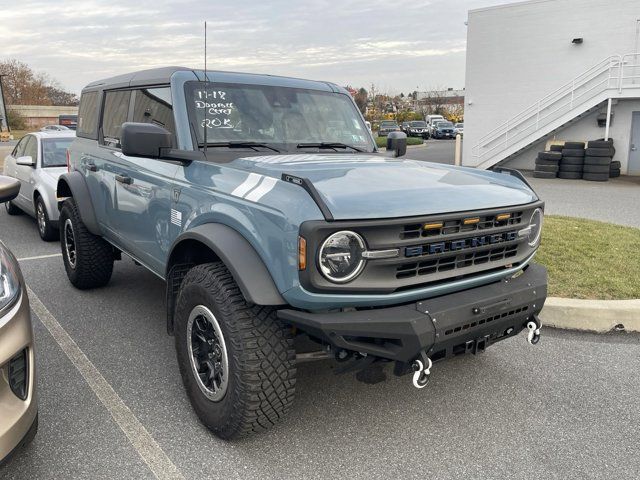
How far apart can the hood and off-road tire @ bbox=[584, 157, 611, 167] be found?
13795 millimetres

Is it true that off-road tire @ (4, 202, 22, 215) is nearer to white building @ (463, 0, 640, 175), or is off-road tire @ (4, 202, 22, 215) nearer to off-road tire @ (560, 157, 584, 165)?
off-road tire @ (560, 157, 584, 165)

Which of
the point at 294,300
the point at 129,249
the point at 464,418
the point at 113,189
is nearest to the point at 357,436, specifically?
the point at 464,418

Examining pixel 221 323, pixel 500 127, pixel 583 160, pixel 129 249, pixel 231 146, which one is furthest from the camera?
pixel 500 127

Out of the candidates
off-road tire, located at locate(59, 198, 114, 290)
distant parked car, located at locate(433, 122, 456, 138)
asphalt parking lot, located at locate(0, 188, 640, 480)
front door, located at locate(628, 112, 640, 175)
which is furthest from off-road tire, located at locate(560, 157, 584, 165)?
distant parked car, located at locate(433, 122, 456, 138)

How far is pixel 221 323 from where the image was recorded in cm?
281

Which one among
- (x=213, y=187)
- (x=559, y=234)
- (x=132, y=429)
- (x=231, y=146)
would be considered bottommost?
(x=132, y=429)

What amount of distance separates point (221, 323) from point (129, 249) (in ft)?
6.38

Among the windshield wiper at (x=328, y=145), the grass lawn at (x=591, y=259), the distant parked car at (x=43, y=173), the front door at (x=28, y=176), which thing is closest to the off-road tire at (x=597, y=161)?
the grass lawn at (x=591, y=259)

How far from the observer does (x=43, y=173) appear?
7.87 meters

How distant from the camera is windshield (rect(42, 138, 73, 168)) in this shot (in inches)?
324

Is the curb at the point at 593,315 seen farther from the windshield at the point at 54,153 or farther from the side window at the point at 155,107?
the windshield at the point at 54,153

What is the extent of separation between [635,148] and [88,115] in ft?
56.1

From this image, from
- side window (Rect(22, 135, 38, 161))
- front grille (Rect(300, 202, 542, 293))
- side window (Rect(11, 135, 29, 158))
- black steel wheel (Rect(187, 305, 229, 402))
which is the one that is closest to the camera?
front grille (Rect(300, 202, 542, 293))

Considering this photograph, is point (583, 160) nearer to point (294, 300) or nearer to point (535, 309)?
point (535, 309)
